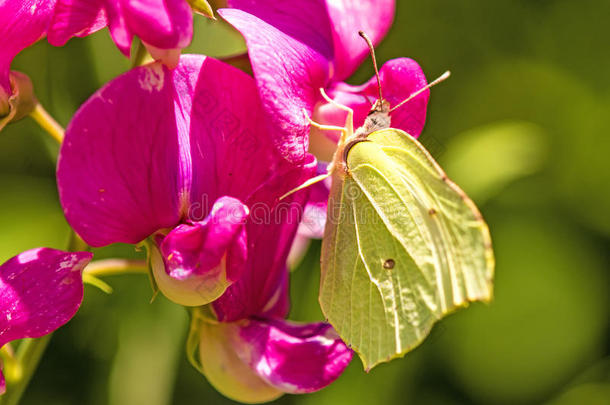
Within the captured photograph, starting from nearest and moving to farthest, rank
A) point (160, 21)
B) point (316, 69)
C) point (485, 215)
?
point (160, 21)
point (316, 69)
point (485, 215)

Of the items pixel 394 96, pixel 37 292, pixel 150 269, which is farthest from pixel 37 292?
pixel 394 96

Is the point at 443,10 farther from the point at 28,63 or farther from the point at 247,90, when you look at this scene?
the point at 247,90

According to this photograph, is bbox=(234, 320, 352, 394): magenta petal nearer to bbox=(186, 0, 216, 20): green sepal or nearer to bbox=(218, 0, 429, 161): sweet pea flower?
bbox=(218, 0, 429, 161): sweet pea flower

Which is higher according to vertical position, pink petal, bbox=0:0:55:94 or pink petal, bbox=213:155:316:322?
pink petal, bbox=0:0:55:94

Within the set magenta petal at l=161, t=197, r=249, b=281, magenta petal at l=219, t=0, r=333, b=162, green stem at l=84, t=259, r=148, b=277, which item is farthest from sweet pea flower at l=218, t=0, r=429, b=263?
green stem at l=84, t=259, r=148, b=277

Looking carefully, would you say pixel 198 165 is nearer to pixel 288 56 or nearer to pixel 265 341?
→ pixel 288 56

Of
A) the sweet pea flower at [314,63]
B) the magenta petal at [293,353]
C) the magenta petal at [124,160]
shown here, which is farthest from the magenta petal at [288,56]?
the magenta petal at [293,353]
